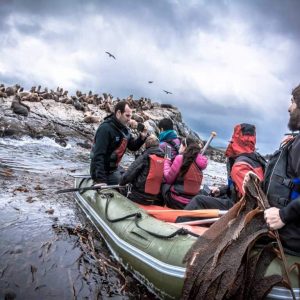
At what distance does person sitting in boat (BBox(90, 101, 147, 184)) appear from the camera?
7004 millimetres

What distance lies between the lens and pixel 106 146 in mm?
7086

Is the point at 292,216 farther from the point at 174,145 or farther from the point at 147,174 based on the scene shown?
the point at 174,145

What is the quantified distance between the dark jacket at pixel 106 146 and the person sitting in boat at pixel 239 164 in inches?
93.5

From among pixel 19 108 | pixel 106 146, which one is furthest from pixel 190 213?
pixel 19 108

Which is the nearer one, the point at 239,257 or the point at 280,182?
the point at 239,257

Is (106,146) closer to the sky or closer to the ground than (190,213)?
closer to the sky

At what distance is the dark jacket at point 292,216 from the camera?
300 cm

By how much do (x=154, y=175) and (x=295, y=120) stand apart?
9.77ft

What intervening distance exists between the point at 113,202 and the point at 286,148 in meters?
3.10

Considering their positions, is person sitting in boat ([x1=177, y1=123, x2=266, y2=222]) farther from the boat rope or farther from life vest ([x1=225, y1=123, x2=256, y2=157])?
the boat rope

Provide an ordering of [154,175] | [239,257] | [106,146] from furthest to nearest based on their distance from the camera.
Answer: [106,146] → [154,175] → [239,257]

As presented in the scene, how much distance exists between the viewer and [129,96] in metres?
34.1

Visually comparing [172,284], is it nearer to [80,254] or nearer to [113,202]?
[80,254]

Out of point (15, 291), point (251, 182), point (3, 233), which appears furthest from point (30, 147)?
point (251, 182)
